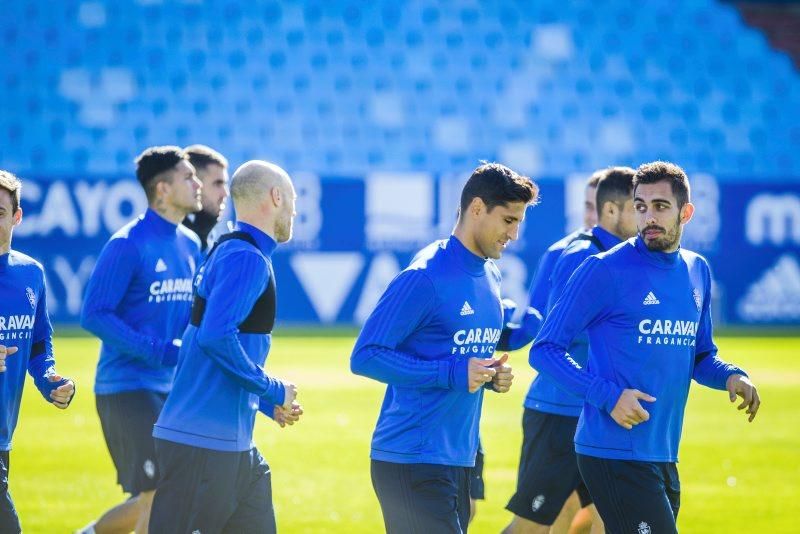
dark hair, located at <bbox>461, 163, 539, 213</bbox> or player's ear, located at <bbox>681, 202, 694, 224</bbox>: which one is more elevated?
dark hair, located at <bbox>461, 163, 539, 213</bbox>

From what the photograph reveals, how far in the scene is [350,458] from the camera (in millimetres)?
11594

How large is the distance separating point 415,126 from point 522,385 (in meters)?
13.4

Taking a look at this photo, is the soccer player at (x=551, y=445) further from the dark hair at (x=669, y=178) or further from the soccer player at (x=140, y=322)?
the soccer player at (x=140, y=322)

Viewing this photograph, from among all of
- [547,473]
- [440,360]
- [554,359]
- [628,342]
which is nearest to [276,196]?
[440,360]

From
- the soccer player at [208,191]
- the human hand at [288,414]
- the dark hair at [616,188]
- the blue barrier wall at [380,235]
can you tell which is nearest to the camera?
the human hand at [288,414]

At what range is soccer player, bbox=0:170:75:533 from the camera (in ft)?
18.6

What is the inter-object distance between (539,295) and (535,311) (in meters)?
0.30

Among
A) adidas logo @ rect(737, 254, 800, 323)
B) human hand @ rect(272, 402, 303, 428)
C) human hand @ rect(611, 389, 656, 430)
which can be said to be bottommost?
adidas logo @ rect(737, 254, 800, 323)

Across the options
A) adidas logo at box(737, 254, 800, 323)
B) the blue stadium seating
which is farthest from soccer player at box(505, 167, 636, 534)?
the blue stadium seating

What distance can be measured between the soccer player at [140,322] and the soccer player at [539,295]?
181cm

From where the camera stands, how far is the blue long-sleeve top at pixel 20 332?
5719 mm

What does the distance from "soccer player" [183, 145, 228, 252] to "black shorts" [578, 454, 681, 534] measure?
3639 millimetres

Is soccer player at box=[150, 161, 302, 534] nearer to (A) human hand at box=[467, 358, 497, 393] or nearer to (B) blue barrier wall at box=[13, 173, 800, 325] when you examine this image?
(A) human hand at box=[467, 358, 497, 393]

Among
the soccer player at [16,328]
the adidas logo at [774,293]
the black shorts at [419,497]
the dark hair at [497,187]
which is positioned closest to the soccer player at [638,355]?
the dark hair at [497,187]
